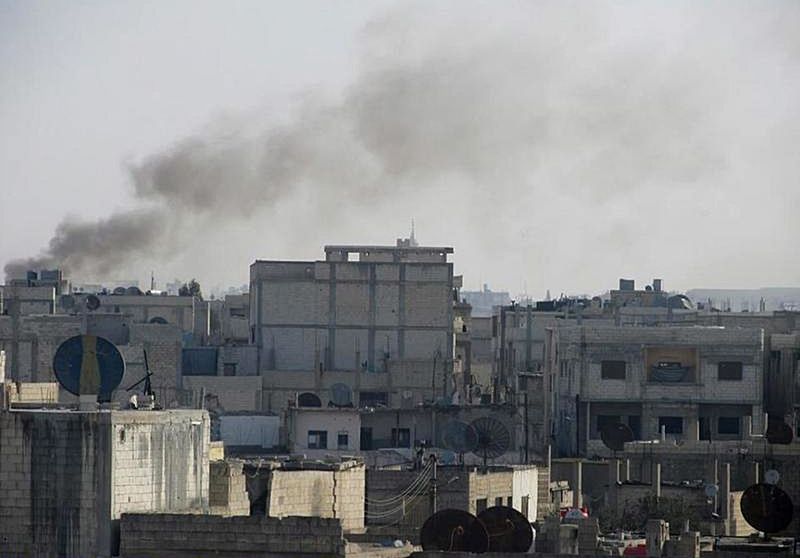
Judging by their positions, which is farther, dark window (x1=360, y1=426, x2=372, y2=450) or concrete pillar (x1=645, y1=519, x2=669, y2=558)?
dark window (x1=360, y1=426, x2=372, y2=450)

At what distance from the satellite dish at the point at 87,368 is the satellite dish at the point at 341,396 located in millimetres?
49365

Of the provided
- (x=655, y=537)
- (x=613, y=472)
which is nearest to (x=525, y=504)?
(x=613, y=472)

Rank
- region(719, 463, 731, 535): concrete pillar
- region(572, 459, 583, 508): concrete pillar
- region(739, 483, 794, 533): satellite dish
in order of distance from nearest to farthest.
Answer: region(739, 483, 794, 533): satellite dish, region(719, 463, 731, 535): concrete pillar, region(572, 459, 583, 508): concrete pillar

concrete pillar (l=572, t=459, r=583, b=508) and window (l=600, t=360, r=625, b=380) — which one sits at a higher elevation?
window (l=600, t=360, r=625, b=380)

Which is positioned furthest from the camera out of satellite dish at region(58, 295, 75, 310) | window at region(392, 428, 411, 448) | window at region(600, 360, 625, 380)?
satellite dish at region(58, 295, 75, 310)

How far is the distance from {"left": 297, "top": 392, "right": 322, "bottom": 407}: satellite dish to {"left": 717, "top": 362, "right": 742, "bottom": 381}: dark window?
16.8 m

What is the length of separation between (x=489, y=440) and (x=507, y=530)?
20.7 meters

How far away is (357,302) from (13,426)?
216 ft

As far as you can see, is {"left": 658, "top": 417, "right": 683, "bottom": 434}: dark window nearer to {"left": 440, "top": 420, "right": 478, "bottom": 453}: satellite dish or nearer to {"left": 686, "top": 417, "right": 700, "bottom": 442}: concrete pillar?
{"left": 686, "top": 417, "right": 700, "bottom": 442}: concrete pillar

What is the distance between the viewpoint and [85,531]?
38.3m

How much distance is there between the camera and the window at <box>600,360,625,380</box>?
8688 centimetres

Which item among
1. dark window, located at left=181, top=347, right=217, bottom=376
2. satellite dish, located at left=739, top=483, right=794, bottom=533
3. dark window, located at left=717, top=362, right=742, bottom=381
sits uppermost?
dark window, located at left=181, top=347, right=217, bottom=376

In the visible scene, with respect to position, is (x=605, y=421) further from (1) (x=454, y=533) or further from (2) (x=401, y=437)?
(1) (x=454, y=533)

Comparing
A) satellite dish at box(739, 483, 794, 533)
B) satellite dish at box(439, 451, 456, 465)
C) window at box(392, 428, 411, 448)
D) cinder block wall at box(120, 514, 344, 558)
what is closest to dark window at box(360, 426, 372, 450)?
window at box(392, 428, 411, 448)
